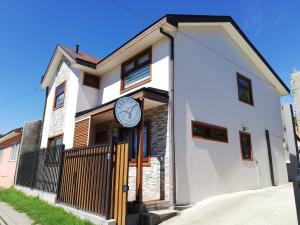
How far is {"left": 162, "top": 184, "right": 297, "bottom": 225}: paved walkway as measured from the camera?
5.93 metres

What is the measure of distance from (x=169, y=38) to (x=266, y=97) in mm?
7727

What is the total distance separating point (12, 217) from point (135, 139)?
15.3ft

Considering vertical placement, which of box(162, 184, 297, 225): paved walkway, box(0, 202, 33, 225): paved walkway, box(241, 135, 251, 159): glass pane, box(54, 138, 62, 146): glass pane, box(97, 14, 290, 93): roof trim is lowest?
box(0, 202, 33, 225): paved walkway

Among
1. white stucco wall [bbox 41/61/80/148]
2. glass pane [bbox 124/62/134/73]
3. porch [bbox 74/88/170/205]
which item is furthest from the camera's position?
white stucco wall [bbox 41/61/80/148]

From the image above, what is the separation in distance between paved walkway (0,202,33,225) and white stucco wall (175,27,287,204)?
4.44m

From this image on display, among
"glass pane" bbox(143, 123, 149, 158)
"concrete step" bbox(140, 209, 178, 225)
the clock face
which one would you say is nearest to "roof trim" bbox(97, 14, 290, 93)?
the clock face

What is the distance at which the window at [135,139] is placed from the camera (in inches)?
352

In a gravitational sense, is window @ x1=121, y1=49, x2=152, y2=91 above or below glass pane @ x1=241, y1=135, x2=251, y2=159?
above

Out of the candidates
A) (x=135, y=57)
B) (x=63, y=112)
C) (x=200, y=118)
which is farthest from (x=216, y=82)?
(x=63, y=112)

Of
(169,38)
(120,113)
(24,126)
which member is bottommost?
(120,113)

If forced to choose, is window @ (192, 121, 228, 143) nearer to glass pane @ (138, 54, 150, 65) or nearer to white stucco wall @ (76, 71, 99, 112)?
glass pane @ (138, 54, 150, 65)

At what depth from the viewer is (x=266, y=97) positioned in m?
14.2

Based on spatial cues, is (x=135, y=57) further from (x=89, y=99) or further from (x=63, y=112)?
(x=63, y=112)

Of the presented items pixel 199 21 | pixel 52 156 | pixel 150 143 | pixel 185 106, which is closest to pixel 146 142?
pixel 150 143
